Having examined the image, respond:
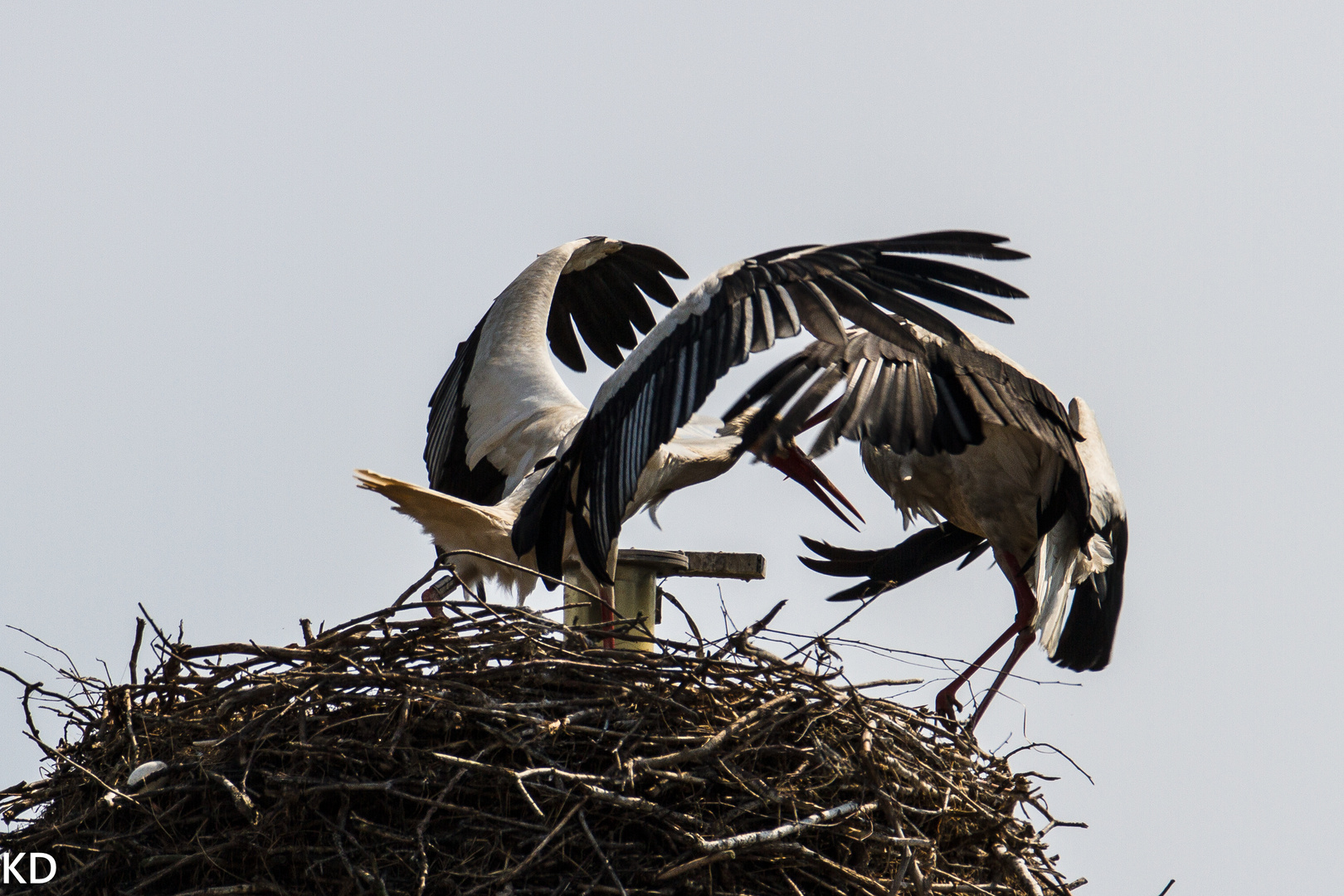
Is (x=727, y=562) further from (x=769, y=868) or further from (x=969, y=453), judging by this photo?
(x=769, y=868)

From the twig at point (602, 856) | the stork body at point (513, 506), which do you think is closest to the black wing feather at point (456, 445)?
the stork body at point (513, 506)

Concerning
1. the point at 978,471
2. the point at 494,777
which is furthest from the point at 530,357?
the point at 494,777

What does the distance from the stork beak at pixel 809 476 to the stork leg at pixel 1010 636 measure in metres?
0.71

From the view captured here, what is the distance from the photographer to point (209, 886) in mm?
4336

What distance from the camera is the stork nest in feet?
13.9

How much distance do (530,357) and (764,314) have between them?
2.89 metres

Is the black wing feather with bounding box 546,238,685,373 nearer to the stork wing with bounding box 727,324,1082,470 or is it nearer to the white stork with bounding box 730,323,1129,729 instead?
the white stork with bounding box 730,323,1129,729

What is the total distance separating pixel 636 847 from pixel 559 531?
165 centimetres

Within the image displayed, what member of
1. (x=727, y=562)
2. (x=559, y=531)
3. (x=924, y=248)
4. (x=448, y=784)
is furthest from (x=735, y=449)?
(x=448, y=784)

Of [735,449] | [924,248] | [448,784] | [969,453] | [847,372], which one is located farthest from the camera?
[735,449]

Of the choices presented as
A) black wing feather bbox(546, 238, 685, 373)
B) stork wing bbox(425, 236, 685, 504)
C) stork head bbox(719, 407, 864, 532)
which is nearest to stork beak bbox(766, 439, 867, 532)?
stork head bbox(719, 407, 864, 532)

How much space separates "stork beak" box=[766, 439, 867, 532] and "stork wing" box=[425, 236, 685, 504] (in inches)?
33.9

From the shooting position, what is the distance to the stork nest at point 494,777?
4250 mm

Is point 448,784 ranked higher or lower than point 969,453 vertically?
lower
